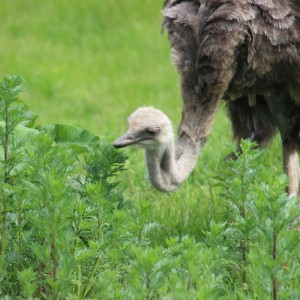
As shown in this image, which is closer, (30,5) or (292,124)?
(292,124)

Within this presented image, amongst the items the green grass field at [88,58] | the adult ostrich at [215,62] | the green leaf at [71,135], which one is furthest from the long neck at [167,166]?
the green grass field at [88,58]

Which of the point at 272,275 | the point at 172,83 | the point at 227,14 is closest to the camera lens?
the point at 272,275

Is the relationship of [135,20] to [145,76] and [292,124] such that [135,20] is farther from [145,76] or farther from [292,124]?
[292,124]

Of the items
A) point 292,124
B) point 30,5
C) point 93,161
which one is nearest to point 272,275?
point 93,161

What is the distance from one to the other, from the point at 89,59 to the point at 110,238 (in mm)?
10210

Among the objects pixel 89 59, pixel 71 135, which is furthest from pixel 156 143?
pixel 89 59

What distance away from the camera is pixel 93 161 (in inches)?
209

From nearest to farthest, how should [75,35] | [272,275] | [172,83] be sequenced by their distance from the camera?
[272,275] < [172,83] < [75,35]

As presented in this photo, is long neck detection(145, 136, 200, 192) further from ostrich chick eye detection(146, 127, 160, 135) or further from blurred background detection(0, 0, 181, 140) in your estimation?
blurred background detection(0, 0, 181, 140)

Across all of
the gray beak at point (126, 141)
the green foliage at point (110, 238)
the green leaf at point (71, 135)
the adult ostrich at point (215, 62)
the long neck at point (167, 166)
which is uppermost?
the adult ostrich at point (215, 62)

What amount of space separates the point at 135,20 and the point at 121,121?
5.43m

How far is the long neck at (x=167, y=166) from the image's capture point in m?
5.23

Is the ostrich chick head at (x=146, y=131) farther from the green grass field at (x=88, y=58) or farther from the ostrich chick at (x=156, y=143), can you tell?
the green grass field at (x=88, y=58)

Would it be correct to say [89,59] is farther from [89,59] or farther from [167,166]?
[167,166]
